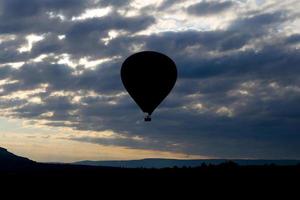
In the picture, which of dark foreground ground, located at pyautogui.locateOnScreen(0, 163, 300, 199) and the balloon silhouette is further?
the balloon silhouette

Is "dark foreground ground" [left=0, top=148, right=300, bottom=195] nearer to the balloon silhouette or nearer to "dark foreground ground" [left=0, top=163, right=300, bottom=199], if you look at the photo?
"dark foreground ground" [left=0, top=163, right=300, bottom=199]

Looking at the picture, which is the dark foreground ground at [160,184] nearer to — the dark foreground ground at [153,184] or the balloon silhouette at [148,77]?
the dark foreground ground at [153,184]

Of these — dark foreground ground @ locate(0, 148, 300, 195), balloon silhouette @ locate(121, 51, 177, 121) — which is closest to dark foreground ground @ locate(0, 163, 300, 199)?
dark foreground ground @ locate(0, 148, 300, 195)

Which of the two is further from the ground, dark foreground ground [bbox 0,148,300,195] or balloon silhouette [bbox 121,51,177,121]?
balloon silhouette [bbox 121,51,177,121]

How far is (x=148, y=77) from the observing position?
5200 cm

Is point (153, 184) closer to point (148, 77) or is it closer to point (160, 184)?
point (160, 184)

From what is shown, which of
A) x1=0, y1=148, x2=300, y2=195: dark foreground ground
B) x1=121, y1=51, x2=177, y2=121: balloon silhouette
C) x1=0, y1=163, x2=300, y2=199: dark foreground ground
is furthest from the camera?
x1=121, y1=51, x2=177, y2=121: balloon silhouette

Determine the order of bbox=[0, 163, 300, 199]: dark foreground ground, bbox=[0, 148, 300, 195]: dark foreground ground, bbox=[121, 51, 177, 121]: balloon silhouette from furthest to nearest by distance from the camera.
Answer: bbox=[121, 51, 177, 121]: balloon silhouette < bbox=[0, 148, 300, 195]: dark foreground ground < bbox=[0, 163, 300, 199]: dark foreground ground

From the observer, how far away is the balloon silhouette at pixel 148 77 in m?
51.4

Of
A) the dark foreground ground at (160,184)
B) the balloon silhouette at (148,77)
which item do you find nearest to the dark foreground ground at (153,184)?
the dark foreground ground at (160,184)

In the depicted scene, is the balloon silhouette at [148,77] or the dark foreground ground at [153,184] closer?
the dark foreground ground at [153,184]

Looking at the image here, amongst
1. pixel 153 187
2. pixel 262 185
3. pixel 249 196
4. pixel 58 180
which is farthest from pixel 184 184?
pixel 58 180

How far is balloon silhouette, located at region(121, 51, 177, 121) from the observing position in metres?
51.4

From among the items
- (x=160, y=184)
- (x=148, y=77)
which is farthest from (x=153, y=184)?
(x=148, y=77)
